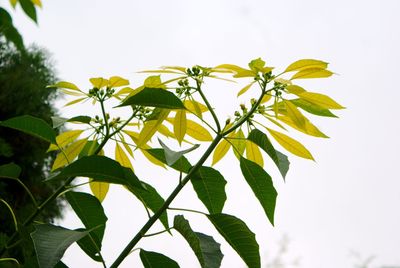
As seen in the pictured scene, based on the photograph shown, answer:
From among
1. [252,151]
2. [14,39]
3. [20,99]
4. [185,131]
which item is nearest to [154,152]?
[185,131]

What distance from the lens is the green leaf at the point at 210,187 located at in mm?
784

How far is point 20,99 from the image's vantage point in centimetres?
276

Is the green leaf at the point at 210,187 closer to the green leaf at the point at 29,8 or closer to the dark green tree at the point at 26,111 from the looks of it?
the green leaf at the point at 29,8

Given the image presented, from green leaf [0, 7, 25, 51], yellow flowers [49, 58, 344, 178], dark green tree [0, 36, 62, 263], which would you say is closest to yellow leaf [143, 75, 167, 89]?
yellow flowers [49, 58, 344, 178]

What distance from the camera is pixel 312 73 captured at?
736 millimetres

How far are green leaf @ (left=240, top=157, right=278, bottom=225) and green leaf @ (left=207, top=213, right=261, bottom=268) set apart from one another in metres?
0.06

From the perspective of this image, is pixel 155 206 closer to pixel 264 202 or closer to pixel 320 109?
pixel 264 202

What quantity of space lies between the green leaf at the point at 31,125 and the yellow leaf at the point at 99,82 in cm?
11

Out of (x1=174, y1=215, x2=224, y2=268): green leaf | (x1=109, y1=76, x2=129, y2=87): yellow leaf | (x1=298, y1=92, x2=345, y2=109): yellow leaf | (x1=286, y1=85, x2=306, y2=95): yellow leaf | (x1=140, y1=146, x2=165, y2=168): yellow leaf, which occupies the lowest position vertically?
(x1=174, y1=215, x2=224, y2=268): green leaf

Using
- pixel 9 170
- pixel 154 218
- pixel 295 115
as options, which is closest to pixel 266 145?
pixel 295 115

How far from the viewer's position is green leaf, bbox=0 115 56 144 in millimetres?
758

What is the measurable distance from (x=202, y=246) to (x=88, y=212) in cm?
19

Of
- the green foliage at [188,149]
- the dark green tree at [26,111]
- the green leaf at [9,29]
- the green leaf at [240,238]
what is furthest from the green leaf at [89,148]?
the dark green tree at [26,111]

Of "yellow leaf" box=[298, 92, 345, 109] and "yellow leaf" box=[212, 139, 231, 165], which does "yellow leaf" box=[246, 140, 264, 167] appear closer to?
"yellow leaf" box=[212, 139, 231, 165]
